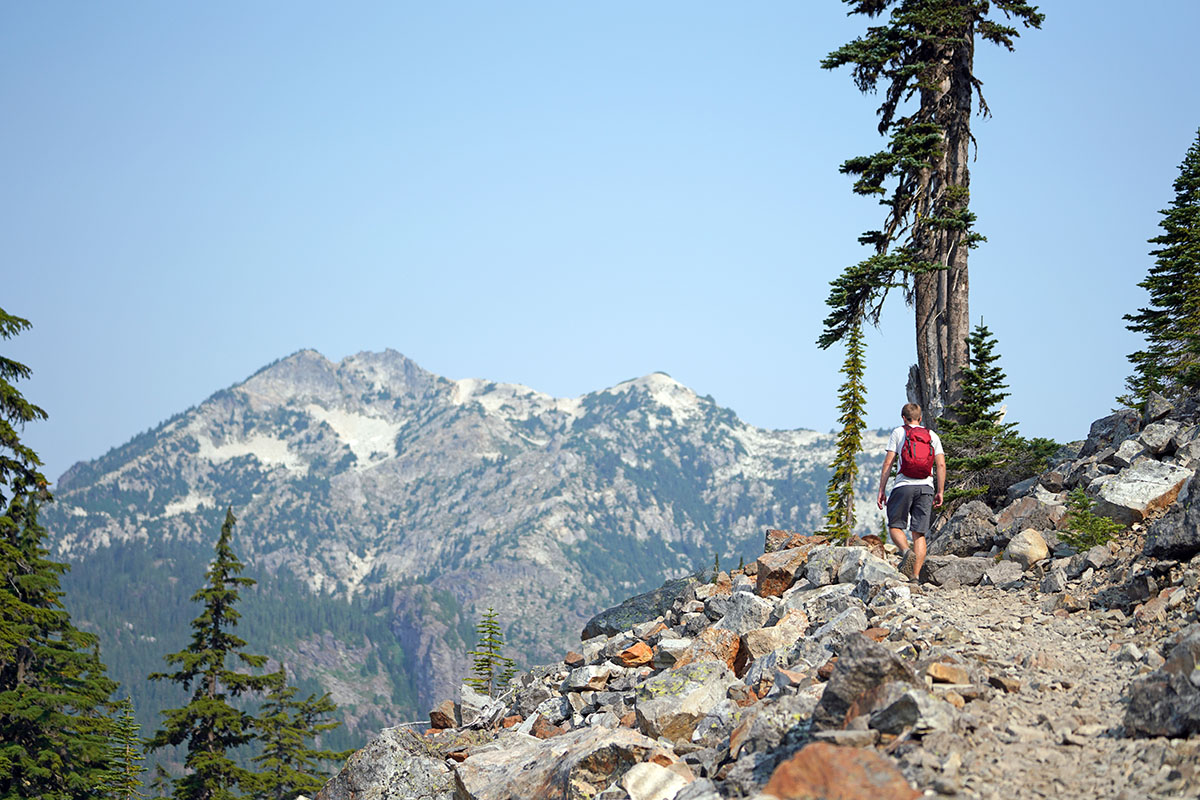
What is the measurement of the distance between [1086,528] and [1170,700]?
5817 mm

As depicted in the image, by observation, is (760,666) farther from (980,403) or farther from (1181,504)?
(980,403)

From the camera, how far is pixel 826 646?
10633 millimetres

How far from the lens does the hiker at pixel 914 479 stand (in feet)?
42.0

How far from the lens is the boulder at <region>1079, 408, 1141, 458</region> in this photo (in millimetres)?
16656

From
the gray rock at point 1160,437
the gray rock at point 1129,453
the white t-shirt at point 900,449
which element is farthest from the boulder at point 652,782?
the gray rock at point 1160,437

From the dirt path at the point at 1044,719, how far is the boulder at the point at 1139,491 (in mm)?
2703

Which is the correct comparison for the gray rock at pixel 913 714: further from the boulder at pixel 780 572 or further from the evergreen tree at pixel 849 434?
Answer: the evergreen tree at pixel 849 434

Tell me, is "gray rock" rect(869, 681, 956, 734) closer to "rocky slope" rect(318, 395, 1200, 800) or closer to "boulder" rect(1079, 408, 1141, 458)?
"rocky slope" rect(318, 395, 1200, 800)

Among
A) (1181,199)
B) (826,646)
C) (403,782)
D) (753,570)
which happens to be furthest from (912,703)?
(1181,199)

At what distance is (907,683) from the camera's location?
7.64 meters

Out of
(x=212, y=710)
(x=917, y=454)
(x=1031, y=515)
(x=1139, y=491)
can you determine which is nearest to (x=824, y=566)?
(x=917, y=454)

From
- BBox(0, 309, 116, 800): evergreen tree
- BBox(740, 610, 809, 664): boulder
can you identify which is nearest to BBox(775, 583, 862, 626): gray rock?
BBox(740, 610, 809, 664): boulder

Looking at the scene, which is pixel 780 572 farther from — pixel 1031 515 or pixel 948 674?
pixel 948 674

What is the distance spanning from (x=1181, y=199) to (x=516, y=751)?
25.5m
